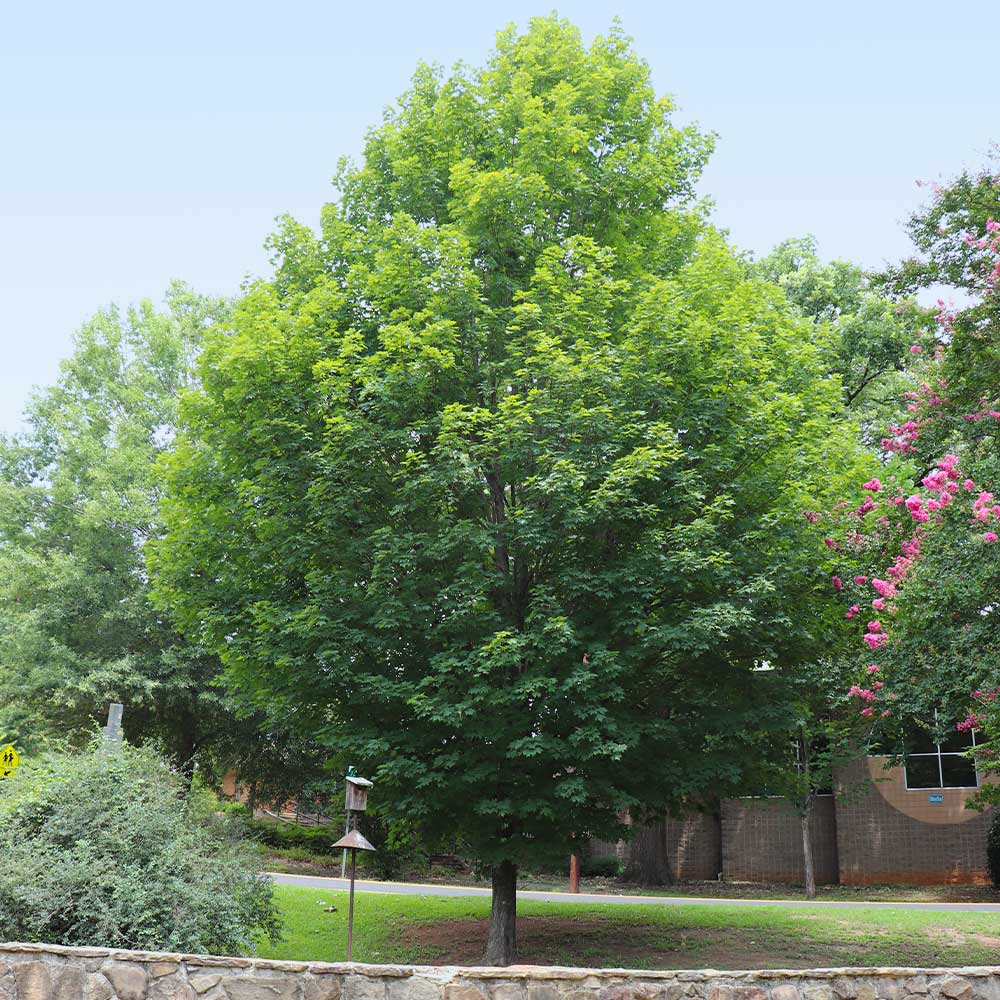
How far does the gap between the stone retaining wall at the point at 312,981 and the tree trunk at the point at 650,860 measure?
814 inches

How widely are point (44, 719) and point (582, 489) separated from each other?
23.5 metres

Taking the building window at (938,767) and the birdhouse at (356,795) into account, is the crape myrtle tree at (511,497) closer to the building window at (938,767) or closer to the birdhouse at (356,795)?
the birdhouse at (356,795)

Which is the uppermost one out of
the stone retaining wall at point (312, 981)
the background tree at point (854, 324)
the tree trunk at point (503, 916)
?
the background tree at point (854, 324)

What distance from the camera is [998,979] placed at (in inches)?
332

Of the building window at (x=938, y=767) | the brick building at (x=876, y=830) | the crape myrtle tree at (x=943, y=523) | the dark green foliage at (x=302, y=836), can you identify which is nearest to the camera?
the crape myrtle tree at (x=943, y=523)

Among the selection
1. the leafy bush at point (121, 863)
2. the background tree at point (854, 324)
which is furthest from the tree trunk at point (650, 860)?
the leafy bush at point (121, 863)

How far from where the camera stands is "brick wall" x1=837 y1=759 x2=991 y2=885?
1101 inches

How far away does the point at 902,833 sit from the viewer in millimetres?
28672

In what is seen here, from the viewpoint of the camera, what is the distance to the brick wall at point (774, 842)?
3009cm

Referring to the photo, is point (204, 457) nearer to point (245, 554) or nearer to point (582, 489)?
point (245, 554)

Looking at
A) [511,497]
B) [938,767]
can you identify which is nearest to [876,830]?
[938,767]

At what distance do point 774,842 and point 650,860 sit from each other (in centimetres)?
455

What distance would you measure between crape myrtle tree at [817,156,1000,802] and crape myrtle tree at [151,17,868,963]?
3.34 feet

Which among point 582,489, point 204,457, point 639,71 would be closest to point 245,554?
point 204,457
